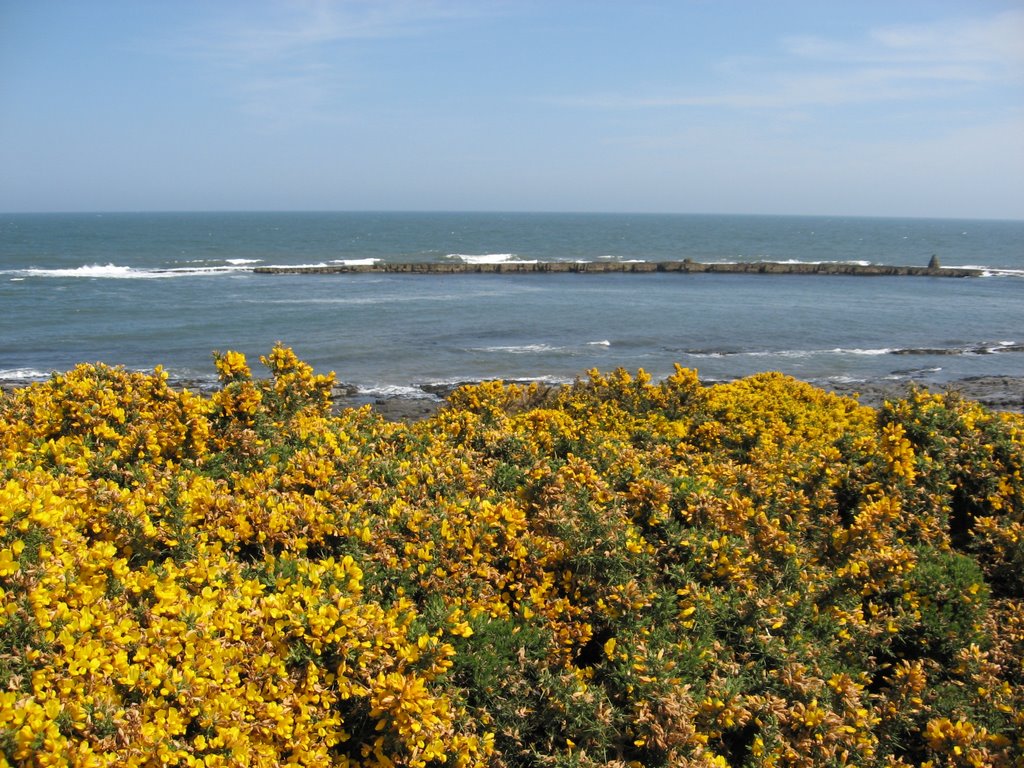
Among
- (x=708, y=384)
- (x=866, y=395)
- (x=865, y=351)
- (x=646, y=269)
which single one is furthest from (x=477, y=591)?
(x=646, y=269)

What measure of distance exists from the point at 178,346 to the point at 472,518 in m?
26.4

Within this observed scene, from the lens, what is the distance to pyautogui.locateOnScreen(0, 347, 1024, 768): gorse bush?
120 inches

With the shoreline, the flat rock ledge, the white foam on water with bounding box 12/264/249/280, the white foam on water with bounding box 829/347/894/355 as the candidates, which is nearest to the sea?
the white foam on water with bounding box 829/347/894/355

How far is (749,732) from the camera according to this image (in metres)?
3.78

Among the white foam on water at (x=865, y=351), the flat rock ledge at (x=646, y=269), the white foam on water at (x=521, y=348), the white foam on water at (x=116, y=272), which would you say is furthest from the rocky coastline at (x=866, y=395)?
the flat rock ledge at (x=646, y=269)

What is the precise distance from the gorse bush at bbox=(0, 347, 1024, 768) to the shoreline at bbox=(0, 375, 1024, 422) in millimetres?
12610

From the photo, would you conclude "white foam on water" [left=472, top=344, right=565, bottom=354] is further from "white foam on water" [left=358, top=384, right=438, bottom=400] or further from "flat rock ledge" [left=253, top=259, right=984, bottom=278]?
"flat rock ledge" [left=253, top=259, right=984, bottom=278]

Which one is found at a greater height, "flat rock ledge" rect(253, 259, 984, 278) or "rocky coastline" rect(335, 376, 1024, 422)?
"flat rock ledge" rect(253, 259, 984, 278)

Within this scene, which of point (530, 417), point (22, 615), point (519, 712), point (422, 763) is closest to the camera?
point (22, 615)

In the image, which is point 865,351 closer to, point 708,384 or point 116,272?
point 708,384

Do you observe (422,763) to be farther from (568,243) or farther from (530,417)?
(568,243)

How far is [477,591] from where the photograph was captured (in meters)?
4.12

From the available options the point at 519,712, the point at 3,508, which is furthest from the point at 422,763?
the point at 3,508

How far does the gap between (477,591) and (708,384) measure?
1936cm
